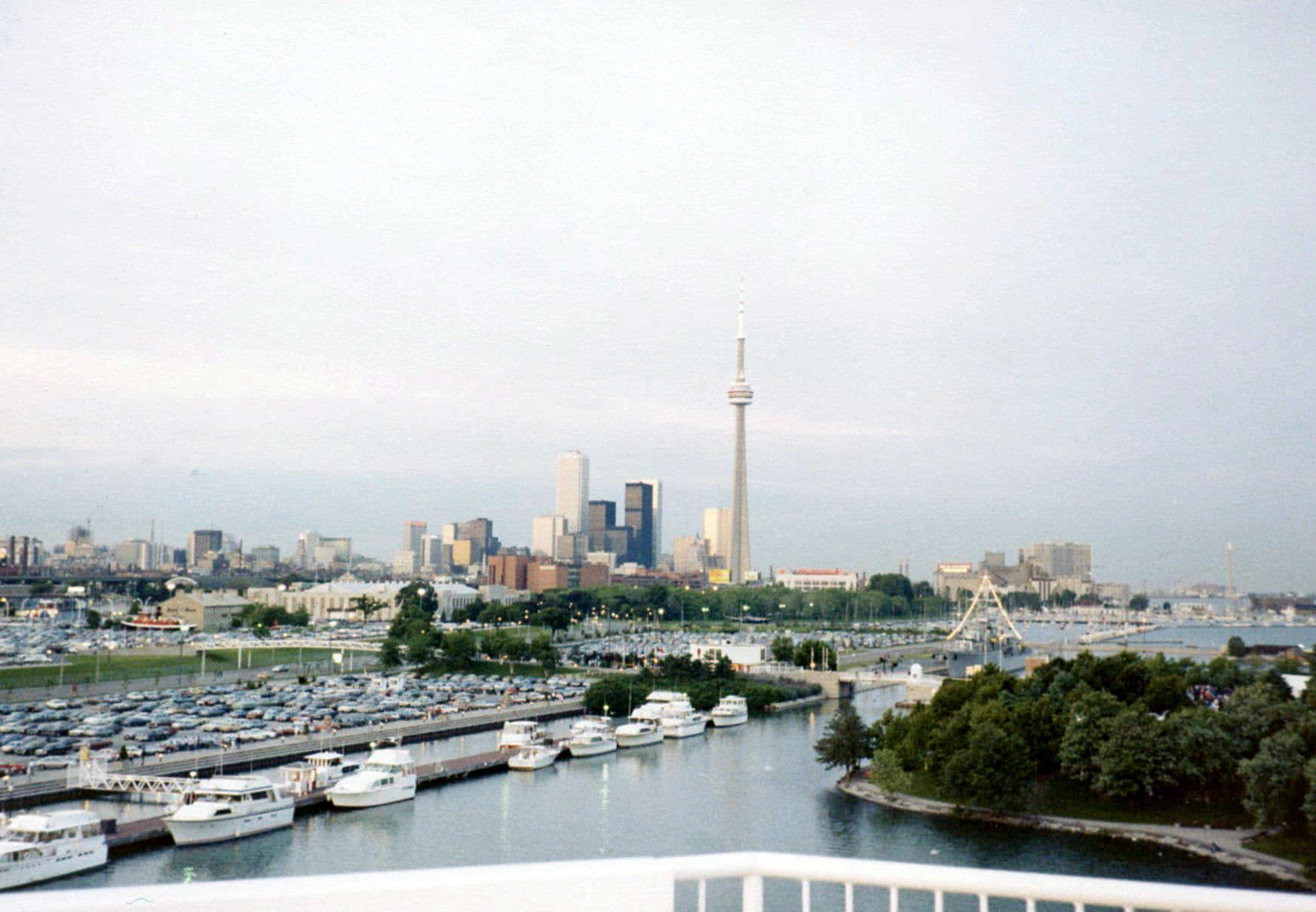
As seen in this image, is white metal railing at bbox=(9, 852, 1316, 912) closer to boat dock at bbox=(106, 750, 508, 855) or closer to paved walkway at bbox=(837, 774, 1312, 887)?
paved walkway at bbox=(837, 774, 1312, 887)

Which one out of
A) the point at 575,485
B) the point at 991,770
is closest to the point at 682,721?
the point at 991,770

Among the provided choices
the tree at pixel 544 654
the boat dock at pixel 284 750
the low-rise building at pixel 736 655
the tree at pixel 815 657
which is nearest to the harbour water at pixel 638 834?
the boat dock at pixel 284 750

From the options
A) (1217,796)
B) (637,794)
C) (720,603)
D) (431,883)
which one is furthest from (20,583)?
(431,883)

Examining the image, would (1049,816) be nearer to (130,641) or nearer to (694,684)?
(694,684)

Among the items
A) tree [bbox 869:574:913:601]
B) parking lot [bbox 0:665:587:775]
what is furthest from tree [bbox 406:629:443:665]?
tree [bbox 869:574:913:601]

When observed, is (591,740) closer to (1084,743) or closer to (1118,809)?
(1084,743)
